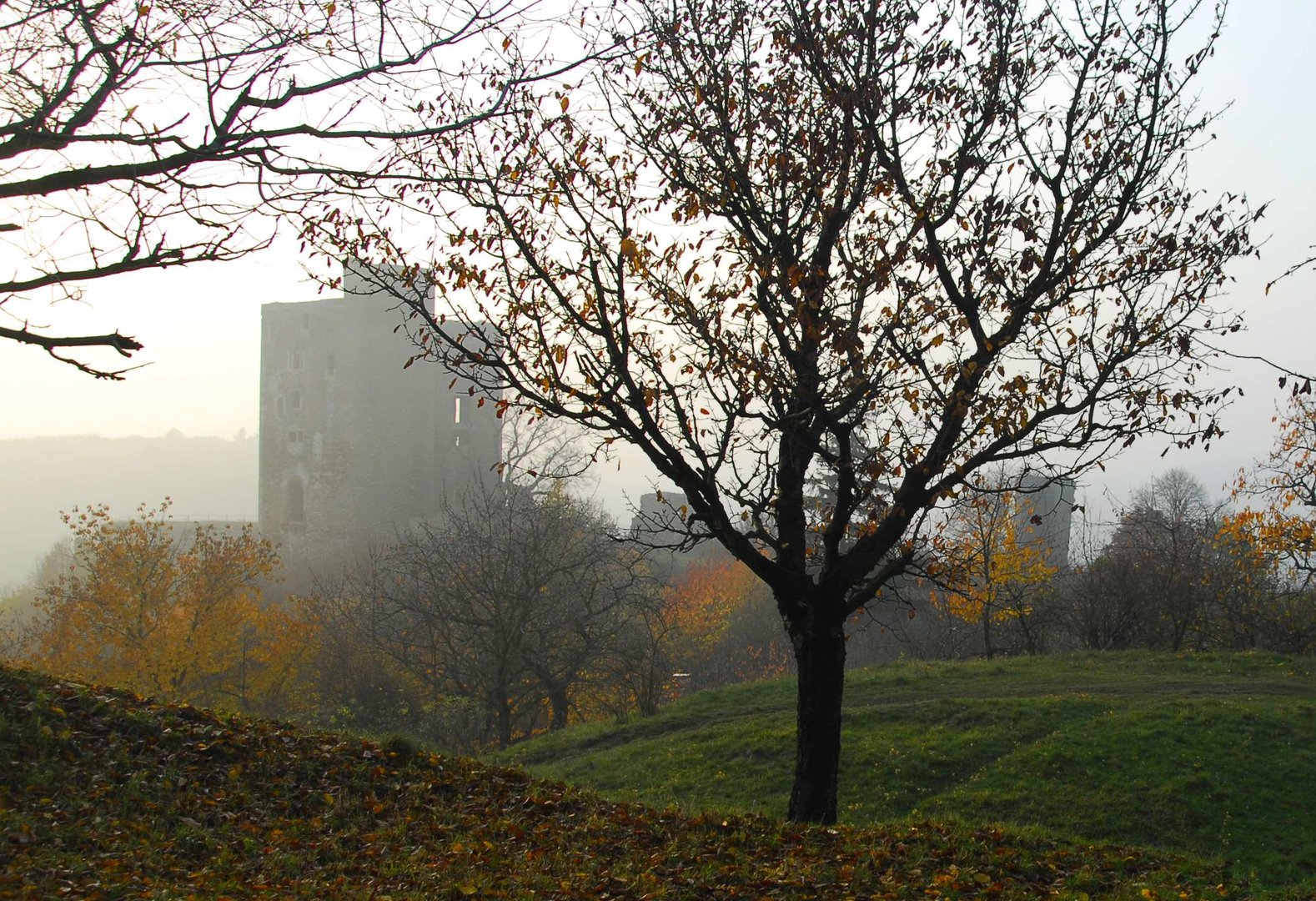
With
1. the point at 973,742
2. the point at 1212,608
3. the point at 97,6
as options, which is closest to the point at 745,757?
the point at 973,742

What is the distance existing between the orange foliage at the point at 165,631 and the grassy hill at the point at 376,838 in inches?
842

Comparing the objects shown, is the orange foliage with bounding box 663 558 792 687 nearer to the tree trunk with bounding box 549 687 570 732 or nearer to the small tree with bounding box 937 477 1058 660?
the tree trunk with bounding box 549 687 570 732

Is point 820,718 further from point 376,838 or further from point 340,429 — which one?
point 340,429

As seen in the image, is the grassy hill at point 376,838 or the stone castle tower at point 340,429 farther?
the stone castle tower at point 340,429

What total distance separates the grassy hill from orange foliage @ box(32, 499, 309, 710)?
2139cm

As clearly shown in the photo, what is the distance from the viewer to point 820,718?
8.22 metres

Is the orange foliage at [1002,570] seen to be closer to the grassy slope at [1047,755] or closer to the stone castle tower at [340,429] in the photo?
the grassy slope at [1047,755]

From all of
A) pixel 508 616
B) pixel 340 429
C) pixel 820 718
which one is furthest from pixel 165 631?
pixel 820 718

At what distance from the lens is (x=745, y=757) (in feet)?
45.4

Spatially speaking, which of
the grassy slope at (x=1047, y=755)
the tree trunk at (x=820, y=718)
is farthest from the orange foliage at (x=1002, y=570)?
the tree trunk at (x=820, y=718)

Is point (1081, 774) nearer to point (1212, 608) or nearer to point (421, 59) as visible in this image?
point (421, 59)

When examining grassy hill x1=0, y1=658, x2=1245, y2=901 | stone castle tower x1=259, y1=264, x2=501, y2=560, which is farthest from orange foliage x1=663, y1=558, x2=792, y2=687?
grassy hill x1=0, y1=658, x2=1245, y2=901

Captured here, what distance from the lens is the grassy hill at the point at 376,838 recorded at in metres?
5.72

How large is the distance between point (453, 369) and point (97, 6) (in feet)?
10.8
